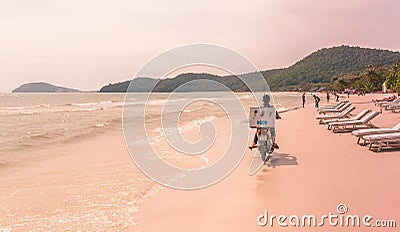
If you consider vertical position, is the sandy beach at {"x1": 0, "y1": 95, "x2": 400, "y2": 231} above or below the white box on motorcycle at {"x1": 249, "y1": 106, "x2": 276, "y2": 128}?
below

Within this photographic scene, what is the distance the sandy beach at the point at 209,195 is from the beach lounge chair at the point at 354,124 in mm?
3338

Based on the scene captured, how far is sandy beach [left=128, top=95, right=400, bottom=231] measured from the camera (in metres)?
5.73

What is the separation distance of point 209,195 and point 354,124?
991cm

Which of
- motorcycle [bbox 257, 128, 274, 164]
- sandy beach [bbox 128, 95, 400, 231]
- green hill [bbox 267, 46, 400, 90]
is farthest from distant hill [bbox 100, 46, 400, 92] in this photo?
sandy beach [bbox 128, 95, 400, 231]

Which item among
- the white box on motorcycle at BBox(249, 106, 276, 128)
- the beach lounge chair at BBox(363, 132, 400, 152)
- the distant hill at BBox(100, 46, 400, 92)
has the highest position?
the distant hill at BBox(100, 46, 400, 92)

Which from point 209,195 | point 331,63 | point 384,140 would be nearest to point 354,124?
point 384,140

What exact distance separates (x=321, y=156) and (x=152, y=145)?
7.14 meters

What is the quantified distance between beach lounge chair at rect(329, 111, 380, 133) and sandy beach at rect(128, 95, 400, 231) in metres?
4.60

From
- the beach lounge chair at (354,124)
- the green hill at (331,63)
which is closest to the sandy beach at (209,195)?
the beach lounge chair at (354,124)

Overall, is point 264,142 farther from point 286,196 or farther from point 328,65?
point 328,65

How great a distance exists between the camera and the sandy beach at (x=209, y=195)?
5.94 meters

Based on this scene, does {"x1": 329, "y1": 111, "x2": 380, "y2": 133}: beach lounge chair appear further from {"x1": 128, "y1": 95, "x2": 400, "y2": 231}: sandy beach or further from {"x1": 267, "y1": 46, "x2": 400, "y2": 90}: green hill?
{"x1": 267, "y1": 46, "x2": 400, "y2": 90}: green hill

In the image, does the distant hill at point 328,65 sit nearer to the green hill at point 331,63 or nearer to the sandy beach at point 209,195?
the green hill at point 331,63

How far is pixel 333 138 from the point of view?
14.0 m
